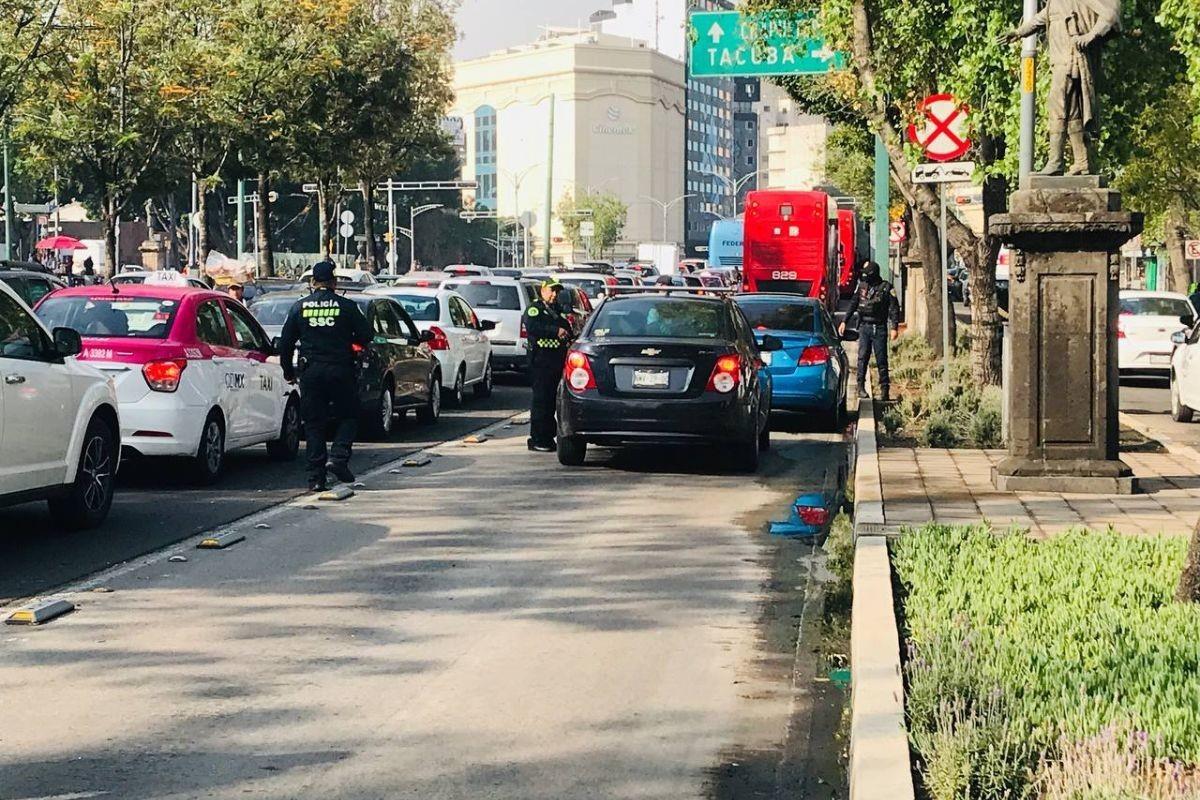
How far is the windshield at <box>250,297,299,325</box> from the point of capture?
71.9ft

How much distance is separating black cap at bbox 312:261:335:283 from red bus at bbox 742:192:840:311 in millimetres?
32313

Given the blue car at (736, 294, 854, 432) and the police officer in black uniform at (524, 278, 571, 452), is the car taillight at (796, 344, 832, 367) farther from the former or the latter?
the police officer in black uniform at (524, 278, 571, 452)

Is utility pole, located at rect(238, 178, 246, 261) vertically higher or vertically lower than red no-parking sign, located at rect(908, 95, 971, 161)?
higher

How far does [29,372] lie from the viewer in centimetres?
1155

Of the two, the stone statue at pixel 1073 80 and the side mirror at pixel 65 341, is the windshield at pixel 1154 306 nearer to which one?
the stone statue at pixel 1073 80

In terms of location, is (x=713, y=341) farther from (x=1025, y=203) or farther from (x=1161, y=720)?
(x=1161, y=720)

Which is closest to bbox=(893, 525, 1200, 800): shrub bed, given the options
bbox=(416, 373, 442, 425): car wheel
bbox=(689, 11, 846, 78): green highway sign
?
bbox=(416, 373, 442, 425): car wheel

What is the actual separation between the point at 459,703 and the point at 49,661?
6.47 feet

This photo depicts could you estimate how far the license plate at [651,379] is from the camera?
16.4m

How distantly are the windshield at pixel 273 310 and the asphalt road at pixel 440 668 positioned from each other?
858 centimetres

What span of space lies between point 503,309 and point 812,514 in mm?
16731

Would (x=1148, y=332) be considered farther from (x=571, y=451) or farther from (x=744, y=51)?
(x=571, y=451)

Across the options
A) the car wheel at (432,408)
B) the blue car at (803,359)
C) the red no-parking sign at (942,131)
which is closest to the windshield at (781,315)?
the blue car at (803,359)

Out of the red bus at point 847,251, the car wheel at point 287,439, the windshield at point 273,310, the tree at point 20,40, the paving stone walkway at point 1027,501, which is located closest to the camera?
the paving stone walkway at point 1027,501
